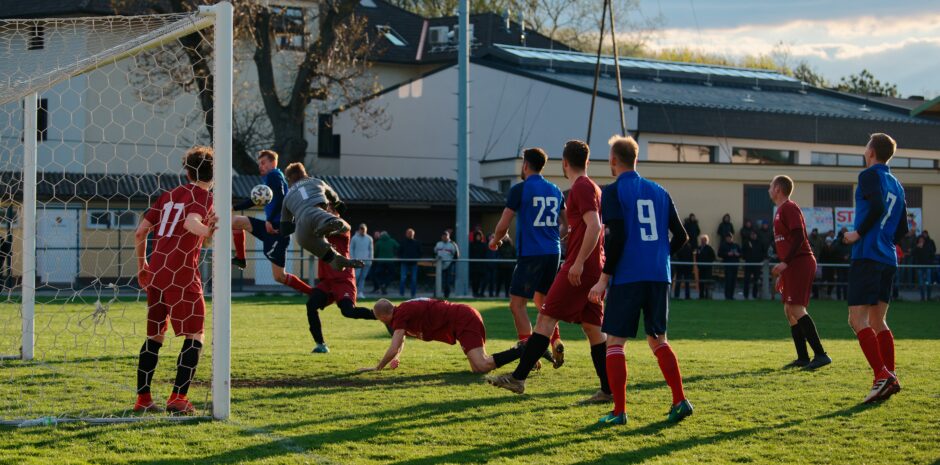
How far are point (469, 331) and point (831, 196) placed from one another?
2765 cm

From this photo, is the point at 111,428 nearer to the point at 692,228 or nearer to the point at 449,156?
the point at 692,228

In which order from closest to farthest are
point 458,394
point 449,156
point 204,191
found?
1. point 204,191
2. point 458,394
3. point 449,156

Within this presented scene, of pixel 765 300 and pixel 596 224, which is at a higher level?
pixel 596 224

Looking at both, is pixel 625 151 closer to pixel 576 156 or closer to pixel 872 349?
pixel 576 156

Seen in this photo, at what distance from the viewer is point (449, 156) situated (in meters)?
41.0

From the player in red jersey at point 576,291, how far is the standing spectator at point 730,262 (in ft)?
56.4

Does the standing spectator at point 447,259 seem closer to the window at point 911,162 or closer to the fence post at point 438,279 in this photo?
the fence post at point 438,279

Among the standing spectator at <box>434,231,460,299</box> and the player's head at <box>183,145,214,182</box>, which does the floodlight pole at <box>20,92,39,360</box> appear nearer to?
the player's head at <box>183,145,214,182</box>

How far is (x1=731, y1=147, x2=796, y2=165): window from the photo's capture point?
1462 inches

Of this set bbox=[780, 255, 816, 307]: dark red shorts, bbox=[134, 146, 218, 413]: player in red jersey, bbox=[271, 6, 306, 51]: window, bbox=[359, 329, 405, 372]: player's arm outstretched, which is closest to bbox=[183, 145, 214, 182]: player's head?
bbox=[134, 146, 218, 413]: player in red jersey

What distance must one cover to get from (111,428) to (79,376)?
2.54 metres

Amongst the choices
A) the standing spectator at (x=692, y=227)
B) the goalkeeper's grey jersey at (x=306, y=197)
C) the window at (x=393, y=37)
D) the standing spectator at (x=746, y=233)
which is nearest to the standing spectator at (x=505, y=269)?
the standing spectator at (x=692, y=227)

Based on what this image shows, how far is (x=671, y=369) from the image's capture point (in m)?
7.37

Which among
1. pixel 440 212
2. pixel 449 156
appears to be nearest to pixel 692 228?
pixel 440 212
